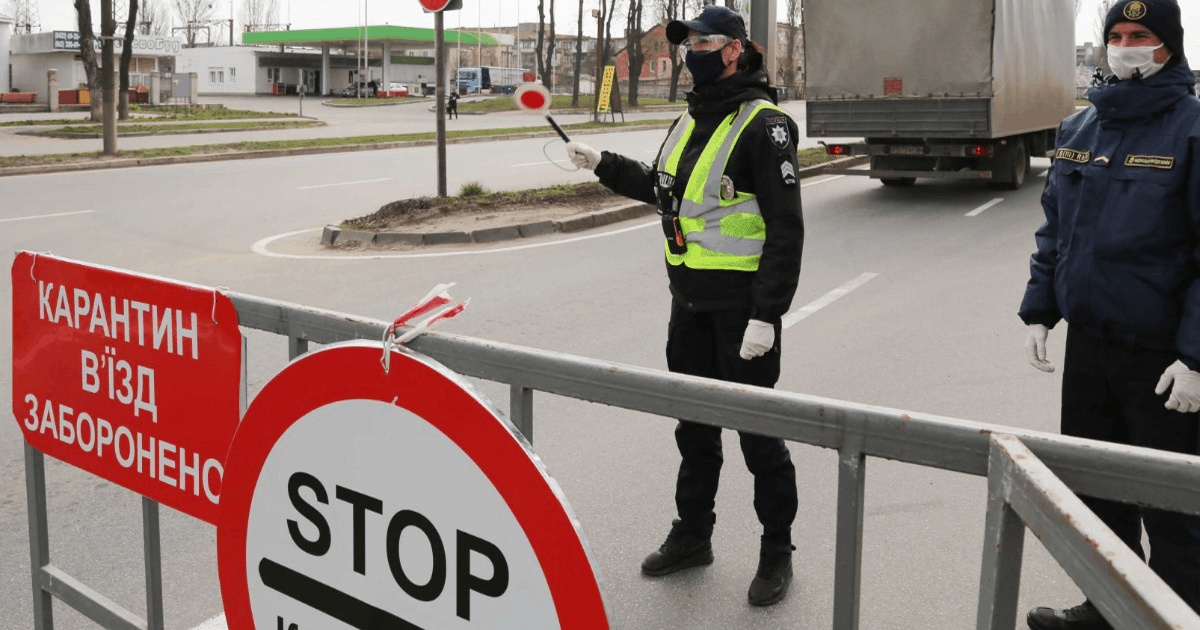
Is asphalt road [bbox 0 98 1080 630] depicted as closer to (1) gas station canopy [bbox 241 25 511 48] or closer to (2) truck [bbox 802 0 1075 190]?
(2) truck [bbox 802 0 1075 190]

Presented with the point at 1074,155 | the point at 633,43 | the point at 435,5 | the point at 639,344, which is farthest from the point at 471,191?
the point at 633,43

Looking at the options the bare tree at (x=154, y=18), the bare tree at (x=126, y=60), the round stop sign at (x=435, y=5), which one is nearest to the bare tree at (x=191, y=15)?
the bare tree at (x=154, y=18)

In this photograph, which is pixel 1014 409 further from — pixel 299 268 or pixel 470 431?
pixel 299 268

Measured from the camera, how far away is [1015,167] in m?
17.2

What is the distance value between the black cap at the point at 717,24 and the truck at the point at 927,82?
1224 centimetres

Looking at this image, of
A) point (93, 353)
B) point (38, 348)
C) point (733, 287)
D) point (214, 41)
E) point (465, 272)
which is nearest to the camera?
point (93, 353)

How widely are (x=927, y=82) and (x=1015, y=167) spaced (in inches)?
102

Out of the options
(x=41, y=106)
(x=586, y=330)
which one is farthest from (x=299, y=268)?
(x=41, y=106)

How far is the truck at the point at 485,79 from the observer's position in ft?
284

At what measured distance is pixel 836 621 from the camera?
5.54 feet

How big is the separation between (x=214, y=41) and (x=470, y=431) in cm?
14463

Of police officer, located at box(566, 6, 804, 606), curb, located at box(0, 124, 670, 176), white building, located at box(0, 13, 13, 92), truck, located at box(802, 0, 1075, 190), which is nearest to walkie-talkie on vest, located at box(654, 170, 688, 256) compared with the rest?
police officer, located at box(566, 6, 804, 606)

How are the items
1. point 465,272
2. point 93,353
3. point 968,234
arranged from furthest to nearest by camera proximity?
1. point 968,234
2. point 465,272
3. point 93,353

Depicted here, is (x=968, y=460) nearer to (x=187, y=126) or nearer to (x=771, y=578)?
(x=771, y=578)
